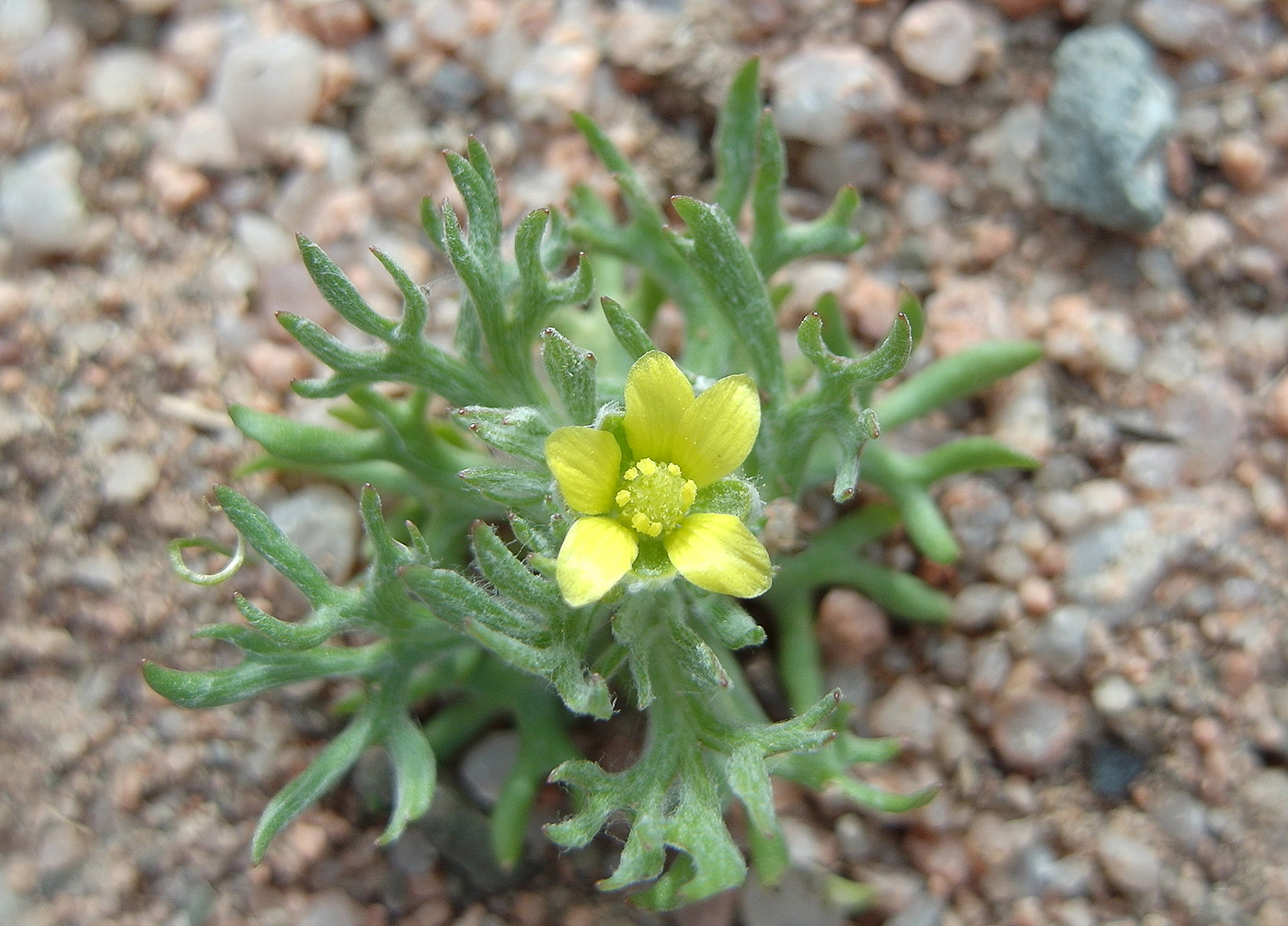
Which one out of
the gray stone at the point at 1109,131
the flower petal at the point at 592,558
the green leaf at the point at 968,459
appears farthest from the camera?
the gray stone at the point at 1109,131

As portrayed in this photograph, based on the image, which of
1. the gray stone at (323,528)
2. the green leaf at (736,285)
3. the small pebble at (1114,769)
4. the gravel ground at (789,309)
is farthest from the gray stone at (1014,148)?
the gray stone at (323,528)

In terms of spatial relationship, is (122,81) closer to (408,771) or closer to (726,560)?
(408,771)

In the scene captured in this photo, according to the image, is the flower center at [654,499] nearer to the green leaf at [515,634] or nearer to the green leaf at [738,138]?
the green leaf at [515,634]

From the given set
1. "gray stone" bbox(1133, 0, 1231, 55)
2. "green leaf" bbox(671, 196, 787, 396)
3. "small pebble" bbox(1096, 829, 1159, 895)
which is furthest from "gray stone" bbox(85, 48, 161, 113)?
"small pebble" bbox(1096, 829, 1159, 895)

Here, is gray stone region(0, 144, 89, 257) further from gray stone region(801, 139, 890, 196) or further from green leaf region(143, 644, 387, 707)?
gray stone region(801, 139, 890, 196)

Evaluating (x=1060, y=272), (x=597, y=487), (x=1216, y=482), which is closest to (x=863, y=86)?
(x=1060, y=272)

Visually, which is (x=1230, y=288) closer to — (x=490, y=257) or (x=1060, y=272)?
(x=1060, y=272)
